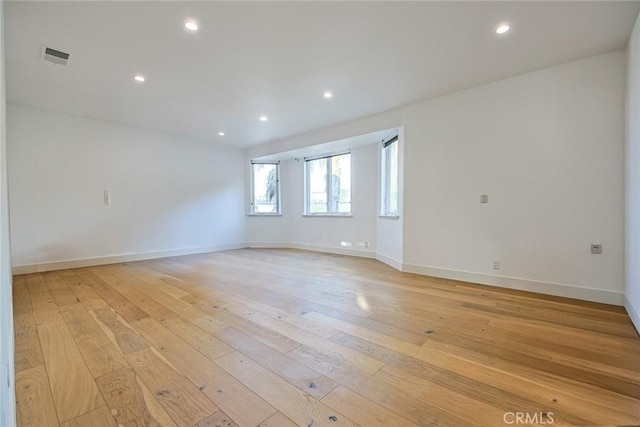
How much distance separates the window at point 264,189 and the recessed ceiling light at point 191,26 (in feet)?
14.9

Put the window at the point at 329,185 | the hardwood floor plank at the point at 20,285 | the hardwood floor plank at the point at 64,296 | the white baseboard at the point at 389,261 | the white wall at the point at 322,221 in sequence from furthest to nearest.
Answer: the window at the point at 329,185 → the white wall at the point at 322,221 → the white baseboard at the point at 389,261 → the hardwood floor plank at the point at 20,285 → the hardwood floor plank at the point at 64,296

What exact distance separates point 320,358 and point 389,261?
3076 mm

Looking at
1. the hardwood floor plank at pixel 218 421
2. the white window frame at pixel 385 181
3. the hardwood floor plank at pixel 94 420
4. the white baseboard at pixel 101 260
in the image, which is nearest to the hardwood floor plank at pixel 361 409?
the hardwood floor plank at pixel 218 421

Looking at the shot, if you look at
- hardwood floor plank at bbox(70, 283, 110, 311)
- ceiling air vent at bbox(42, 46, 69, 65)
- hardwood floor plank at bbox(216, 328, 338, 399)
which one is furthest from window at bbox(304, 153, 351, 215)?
ceiling air vent at bbox(42, 46, 69, 65)

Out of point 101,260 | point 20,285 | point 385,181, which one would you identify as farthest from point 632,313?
point 101,260

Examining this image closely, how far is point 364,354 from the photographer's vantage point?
179cm

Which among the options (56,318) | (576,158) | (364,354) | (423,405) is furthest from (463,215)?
(56,318)

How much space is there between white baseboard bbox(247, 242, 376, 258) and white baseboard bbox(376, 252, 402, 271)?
0.20 metres

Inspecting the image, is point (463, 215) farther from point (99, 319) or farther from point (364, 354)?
point (99, 319)

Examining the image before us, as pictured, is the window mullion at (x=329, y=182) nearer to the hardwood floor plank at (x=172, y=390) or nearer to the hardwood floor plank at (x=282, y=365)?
the hardwood floor plank at (x=282, y=365)

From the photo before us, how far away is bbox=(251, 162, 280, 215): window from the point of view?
6832 mm

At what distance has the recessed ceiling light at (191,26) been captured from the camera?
2223 millimetres

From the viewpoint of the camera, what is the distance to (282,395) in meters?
1.41

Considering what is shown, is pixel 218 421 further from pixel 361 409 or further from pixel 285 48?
pixel 285 48
